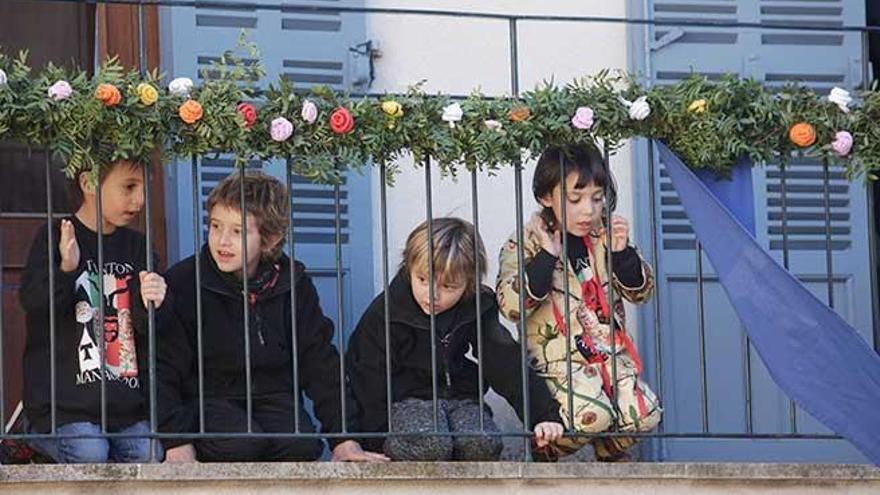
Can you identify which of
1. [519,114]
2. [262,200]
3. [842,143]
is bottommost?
[262,200]

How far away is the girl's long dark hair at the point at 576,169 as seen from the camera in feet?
29.1

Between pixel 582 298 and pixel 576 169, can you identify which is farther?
pixel 582 298

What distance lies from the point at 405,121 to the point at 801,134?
1272mm

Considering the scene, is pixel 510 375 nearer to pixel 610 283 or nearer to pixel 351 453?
pixel 610 283

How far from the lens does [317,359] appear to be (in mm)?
8969

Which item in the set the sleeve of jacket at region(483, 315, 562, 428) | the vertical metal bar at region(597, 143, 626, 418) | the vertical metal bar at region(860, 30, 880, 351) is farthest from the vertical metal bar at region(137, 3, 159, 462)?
the vertical metal bar at region(860, 30, 880, 351)

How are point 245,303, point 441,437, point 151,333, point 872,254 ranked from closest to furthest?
point 151,333 < point 245,303 < point 441,437 < point 872,254

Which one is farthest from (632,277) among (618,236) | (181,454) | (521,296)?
(181,454)

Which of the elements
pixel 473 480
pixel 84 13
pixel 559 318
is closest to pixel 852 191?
pixel 559 318

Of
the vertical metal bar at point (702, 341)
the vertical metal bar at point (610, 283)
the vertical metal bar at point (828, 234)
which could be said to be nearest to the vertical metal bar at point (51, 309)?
the vertical metal bar at point (610, 283)

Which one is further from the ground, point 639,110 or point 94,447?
point 639,110

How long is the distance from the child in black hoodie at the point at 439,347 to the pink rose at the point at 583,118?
487 mm

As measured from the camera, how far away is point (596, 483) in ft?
28.1

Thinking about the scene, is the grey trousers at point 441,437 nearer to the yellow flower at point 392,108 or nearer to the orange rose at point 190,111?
the yellow flower at point 392,108
